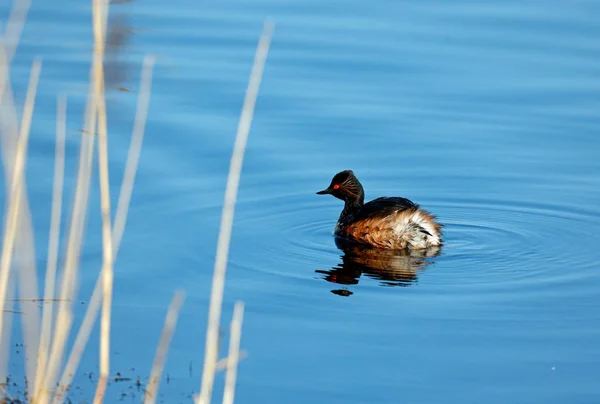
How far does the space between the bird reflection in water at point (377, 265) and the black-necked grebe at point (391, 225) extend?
7cm

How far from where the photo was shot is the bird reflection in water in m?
7.63

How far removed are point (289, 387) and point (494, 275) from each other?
7.79 feet

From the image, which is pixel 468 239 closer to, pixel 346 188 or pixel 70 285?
pixel 346 188

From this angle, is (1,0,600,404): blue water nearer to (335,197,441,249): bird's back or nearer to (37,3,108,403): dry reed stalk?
(335,197,441,249): bird's back

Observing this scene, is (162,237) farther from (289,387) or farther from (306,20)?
(306,20)

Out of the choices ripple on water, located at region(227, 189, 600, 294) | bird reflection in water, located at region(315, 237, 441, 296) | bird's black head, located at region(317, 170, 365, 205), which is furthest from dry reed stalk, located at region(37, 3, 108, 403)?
bird's black head, located at region(317, 170, 365, 205)

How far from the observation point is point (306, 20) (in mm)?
13734

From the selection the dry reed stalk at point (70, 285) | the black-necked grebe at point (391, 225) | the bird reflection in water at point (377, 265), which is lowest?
the dry reed stalk at point (70, 285)

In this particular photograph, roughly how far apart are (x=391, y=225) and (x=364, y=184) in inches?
48.0

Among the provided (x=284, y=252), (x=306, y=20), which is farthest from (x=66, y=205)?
(x=306, y=20)

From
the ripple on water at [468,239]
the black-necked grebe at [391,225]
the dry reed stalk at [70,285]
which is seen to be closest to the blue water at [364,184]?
the ripple on water at [468,239]

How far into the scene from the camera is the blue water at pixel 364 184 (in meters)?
6.14

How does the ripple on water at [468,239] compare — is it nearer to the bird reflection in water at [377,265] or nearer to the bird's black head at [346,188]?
the bird reflection in water at [377,265]

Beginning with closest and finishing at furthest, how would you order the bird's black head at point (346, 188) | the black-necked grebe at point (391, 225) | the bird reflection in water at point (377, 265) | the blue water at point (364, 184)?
the blue water at point (364, 184)
the bird reflection in water at point (377, 265)
the black-necked grebe at point (391, 225)
the bird's black head at point (346, 188)
